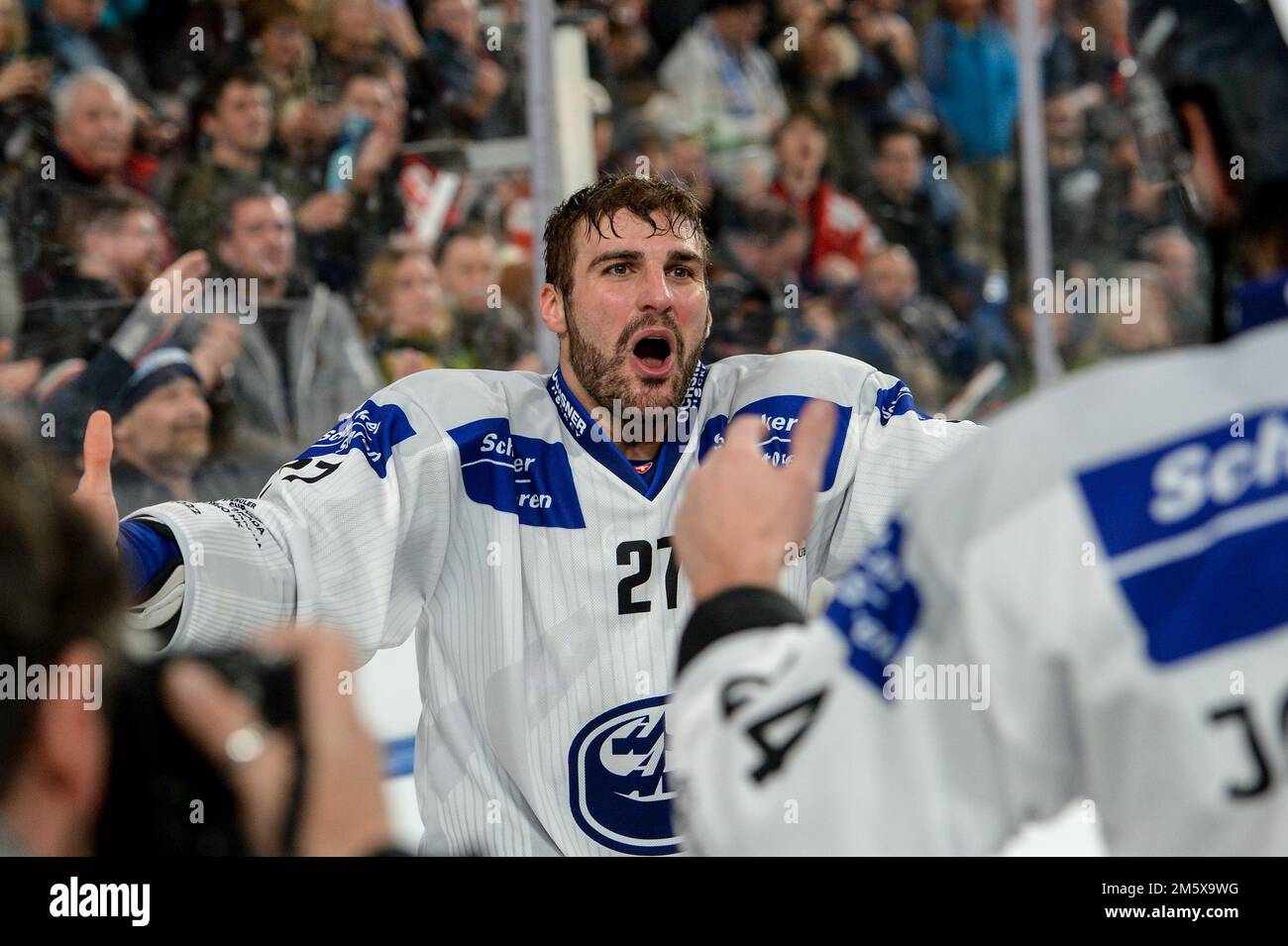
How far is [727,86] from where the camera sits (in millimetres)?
4711

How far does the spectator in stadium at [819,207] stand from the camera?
4672mm

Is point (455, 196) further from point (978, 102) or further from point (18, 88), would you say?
point (978, 102)

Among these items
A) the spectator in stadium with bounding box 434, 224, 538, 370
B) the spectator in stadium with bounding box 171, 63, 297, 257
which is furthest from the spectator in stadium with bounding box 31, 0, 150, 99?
the spectator in stadium with bounding box 434, 224, 538, 370

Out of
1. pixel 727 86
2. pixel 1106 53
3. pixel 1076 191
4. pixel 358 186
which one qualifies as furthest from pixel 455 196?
pixel 1106 53

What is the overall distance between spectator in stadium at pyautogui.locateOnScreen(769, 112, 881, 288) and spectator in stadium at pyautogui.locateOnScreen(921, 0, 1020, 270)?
15.8 inches

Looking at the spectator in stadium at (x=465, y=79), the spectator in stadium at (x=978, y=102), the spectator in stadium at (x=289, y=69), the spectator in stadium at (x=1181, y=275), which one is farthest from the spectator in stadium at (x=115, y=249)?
the spectator in stadium at (x=1181, y=275)

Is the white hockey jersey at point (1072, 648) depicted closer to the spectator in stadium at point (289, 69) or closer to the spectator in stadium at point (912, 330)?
the spectator in stadium at point (289, 69)

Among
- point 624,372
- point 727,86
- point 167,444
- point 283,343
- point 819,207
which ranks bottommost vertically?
point 624,372

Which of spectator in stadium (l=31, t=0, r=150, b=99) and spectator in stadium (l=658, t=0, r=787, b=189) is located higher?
spectator in stadium (l=658, t=0, r=787, b=189)

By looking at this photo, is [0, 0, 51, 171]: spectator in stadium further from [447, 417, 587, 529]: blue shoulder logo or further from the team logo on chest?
the team logo on chest

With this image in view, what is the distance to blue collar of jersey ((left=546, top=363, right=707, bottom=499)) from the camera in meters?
2.21

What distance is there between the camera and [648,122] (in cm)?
450

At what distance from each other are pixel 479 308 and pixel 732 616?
2.97m
